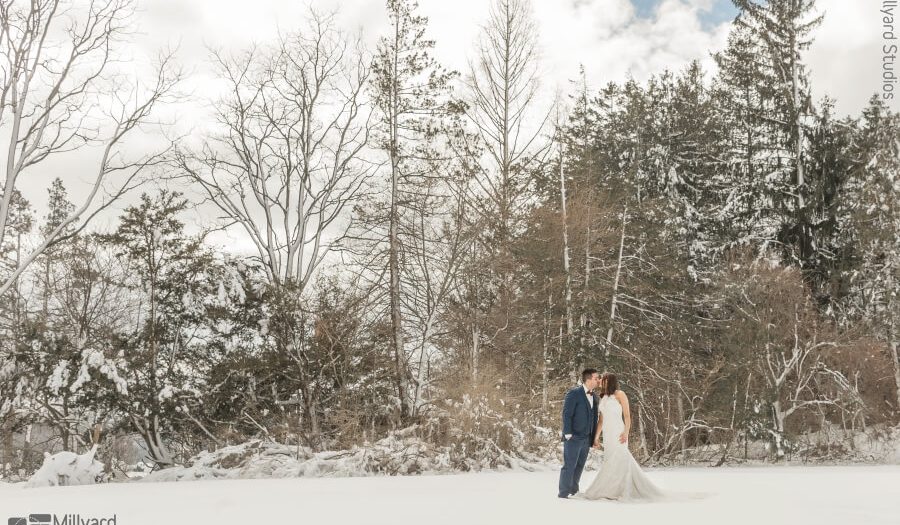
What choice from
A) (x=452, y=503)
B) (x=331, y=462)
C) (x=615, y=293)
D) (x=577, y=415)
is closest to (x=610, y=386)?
(x=577, y=415)

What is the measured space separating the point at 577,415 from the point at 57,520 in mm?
6475

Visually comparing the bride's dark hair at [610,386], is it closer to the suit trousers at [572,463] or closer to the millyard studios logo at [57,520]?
the suit trousers at [572,463]

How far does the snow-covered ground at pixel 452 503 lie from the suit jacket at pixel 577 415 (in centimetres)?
95

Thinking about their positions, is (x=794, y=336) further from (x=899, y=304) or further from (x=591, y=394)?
(x=591, y=394)

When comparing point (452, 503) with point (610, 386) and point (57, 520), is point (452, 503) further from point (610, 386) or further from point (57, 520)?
point (57, 520)

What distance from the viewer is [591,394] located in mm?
10250

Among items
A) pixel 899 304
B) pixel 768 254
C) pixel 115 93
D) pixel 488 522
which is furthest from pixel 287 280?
pixel 899 304

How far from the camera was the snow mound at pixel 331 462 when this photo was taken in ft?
48.8

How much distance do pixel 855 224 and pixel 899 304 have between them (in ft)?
11.7

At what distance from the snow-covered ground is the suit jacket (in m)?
0.95

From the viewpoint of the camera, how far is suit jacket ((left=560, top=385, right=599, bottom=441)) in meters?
9.85

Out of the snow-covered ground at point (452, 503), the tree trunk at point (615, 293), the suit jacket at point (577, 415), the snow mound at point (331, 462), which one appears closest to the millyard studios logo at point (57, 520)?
the snow-covered ground at point (452, 503)

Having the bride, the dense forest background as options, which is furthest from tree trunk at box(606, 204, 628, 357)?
the bride

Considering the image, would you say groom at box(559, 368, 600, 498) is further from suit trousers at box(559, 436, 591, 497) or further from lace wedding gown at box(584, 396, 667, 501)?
lace wedding gown at box(584, 396, 667, 501)
